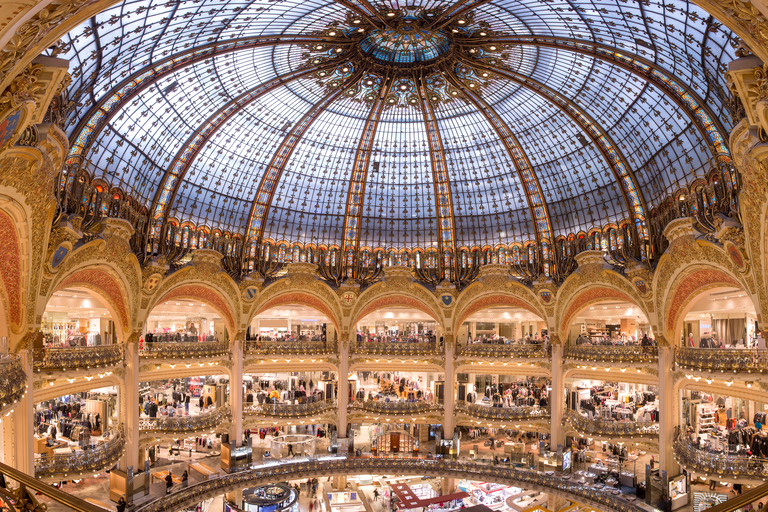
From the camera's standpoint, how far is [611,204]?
135 feet

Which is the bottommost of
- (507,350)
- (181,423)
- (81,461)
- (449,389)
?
(81,461)

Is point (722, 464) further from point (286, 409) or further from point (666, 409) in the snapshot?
point (286, 409)

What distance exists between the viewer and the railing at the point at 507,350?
45375 millimetres

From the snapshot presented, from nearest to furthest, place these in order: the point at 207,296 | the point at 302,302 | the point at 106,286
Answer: the point at 106,286
the point at 207,296
the point at 302,302

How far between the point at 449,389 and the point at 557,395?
8.78 meters

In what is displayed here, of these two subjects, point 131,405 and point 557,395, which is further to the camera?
point 557,395

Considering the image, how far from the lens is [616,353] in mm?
40000

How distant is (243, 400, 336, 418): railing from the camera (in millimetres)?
44875

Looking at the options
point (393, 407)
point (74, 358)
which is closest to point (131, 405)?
point (74, 358)

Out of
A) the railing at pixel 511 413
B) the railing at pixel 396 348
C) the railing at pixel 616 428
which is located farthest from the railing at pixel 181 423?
the railing at pixel 616 428

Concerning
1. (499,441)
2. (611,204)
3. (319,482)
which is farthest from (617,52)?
(319,482)

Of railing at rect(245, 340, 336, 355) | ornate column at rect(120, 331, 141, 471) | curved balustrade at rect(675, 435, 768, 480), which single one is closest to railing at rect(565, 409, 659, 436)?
curved balustrade at rect(675, 435, 768, 480)

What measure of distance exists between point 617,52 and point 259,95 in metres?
21.6

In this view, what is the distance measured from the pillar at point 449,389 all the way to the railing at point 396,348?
3.21 feet
